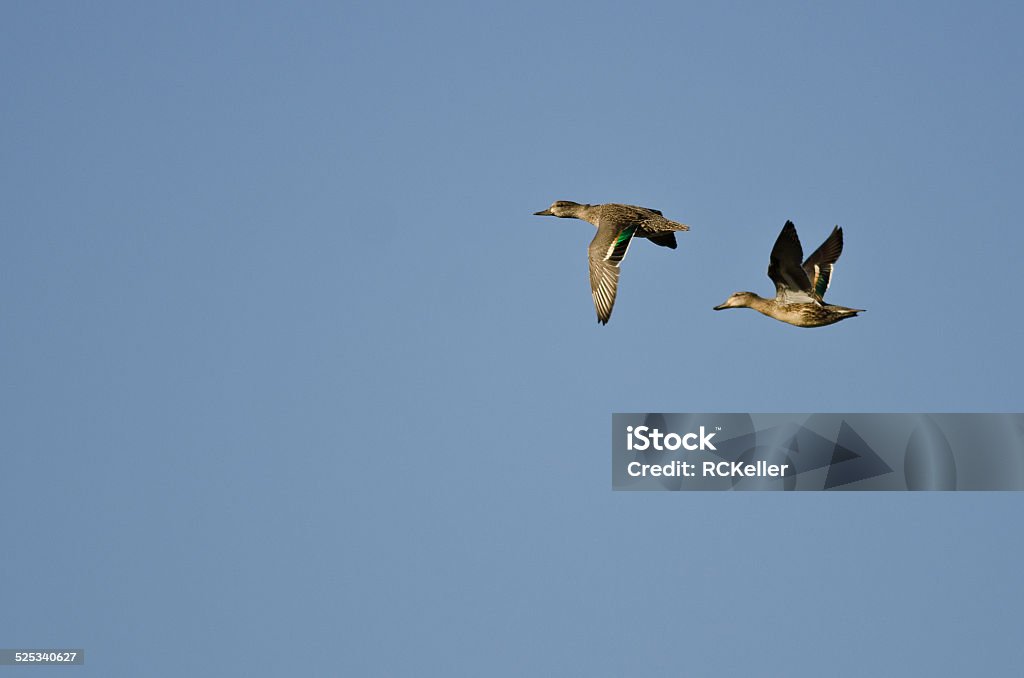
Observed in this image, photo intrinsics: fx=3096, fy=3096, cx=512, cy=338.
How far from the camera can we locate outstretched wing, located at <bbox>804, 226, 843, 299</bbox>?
2016 inches

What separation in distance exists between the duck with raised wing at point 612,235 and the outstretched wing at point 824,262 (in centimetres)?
218

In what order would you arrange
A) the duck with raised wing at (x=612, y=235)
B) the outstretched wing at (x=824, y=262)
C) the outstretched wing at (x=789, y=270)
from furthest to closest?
the outstretched wing at (x=824, y=262) < the duck with raised wing at (x=612, y=235) < the outstretched wing at (x=789, y=270)

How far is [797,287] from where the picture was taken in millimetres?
50688

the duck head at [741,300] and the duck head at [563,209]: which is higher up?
the duck head at [563,209]

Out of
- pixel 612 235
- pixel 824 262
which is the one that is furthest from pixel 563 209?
pixel 824 262

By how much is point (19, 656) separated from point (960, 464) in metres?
16.6

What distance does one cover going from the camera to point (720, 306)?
2035 inches

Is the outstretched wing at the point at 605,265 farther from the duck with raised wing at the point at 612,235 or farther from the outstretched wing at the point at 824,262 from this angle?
the outstretched wing at the point at 824,262

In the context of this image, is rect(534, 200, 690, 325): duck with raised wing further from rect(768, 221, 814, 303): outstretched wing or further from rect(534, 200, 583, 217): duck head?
rect(768, 221, 814, 303): outstretched wing

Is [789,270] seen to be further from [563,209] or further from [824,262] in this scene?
[563,209]

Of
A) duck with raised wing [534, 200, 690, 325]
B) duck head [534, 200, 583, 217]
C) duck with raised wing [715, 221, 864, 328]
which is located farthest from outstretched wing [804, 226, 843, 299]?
duck head [534, 200, 583, 217]

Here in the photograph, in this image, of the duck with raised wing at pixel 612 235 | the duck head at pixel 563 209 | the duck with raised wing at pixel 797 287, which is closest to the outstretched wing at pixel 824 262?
the duck with raised wing at pixel 797 287

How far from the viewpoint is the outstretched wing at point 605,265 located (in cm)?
5000

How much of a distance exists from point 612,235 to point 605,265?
1110 millimetres
